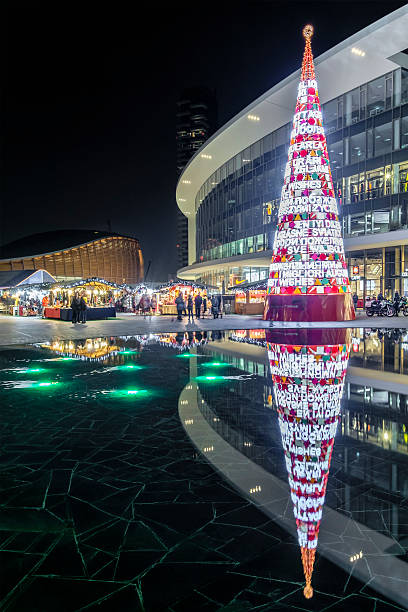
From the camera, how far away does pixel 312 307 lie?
18.8 meters

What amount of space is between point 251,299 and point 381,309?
32.4ft

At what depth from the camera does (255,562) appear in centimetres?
245

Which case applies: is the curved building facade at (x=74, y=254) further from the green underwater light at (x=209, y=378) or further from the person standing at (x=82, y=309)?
the green underwater light at (x=209, y=378)

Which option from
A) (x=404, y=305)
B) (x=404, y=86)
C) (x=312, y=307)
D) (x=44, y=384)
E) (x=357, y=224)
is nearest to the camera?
(x=44, y=384)

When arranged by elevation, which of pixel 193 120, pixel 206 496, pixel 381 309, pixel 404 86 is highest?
pixel 193 120

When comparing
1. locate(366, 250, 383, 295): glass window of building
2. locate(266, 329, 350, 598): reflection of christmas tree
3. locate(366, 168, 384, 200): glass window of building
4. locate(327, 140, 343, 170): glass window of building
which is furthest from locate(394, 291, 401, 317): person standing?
locate(266, 329, 350, 598): reflection of christmas tree

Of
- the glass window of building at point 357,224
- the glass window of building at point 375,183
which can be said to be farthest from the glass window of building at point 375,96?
the glass window of building at point 357,224

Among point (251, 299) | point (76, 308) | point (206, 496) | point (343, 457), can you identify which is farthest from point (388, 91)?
→ point (206, 496)

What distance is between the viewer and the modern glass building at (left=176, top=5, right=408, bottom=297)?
31250 millimetres

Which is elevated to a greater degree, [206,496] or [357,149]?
[357,149]

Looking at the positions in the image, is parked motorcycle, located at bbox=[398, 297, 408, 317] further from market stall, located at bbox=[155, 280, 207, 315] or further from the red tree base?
market stall, located at bbox=[155, 280, 207, 315]

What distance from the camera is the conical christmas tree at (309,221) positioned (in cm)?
1734

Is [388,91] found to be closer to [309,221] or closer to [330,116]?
[330,116]

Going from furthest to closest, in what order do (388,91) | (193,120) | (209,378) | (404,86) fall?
(193,120) < (388,91) < (404,86) < (209,378)
